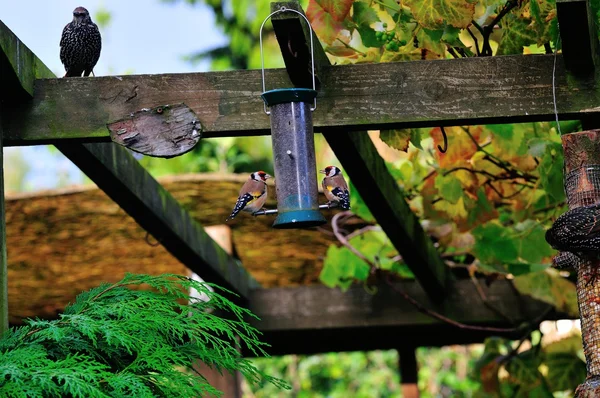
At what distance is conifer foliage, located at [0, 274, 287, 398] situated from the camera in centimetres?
204

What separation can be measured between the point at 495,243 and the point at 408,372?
1487mm

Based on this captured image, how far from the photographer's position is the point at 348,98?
8.64 ft

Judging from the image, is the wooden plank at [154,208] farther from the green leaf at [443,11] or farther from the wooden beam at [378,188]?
the green leaf at [443,11]

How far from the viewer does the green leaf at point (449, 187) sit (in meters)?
3.77

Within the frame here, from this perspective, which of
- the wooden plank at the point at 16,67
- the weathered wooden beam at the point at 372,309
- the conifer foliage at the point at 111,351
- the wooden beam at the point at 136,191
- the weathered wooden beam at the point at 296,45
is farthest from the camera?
the weathered wooden beam at the point at 372,309

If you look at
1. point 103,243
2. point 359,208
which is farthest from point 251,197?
point 103,243

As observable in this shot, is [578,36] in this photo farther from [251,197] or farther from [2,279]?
[2,279]

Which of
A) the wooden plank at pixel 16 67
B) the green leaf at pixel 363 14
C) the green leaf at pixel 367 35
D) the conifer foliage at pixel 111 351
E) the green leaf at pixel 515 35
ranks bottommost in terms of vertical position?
the conifer foliage at pixel 111 351

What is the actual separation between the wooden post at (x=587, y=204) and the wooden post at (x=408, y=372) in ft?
9.56

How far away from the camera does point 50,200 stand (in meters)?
4.41

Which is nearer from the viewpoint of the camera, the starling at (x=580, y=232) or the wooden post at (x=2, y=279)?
the starling at (x=580, y=232)

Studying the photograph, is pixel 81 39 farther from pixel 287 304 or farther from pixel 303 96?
pixel 287 304

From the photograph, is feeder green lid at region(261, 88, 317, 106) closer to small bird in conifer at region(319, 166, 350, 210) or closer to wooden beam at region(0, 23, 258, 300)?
small bird in conifer at region(319, 166, 350, 210)

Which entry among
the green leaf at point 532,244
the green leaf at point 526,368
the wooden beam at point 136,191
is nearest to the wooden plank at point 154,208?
the wooden beam at point 136,191
